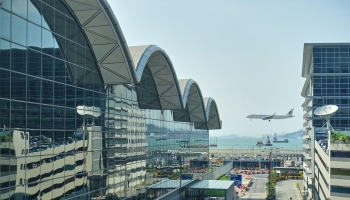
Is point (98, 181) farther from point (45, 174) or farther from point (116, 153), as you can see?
point (45, 174)

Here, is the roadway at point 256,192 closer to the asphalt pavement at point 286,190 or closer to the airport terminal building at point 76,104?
the asphalt pavement at point 286,190

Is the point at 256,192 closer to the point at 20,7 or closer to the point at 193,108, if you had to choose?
the point at 193,108

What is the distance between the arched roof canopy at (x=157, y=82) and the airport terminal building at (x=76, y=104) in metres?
0.10

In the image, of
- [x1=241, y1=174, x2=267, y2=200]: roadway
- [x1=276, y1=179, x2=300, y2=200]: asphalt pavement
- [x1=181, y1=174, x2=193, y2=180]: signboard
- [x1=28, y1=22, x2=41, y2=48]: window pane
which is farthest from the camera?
[x1=276, y1=179, x2=300, y2=200]: asphalt pavement

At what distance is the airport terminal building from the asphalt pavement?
3737 centimetres

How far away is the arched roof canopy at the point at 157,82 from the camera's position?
129ft

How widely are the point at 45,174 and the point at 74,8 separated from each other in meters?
Answer: 10.7

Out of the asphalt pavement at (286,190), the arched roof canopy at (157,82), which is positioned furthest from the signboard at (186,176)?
the asphalt pavement at (286,190)

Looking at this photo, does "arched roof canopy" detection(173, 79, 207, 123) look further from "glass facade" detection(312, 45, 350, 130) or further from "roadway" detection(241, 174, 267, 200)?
"glass facade" detection(312, 45, 350, 130)

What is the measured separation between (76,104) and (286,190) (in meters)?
68.0

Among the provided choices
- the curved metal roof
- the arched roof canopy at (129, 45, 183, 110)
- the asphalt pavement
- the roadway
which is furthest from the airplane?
the curved metal roof

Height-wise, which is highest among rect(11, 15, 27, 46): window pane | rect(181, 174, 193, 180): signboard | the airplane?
rect(11, 15, 27, 46): window pane

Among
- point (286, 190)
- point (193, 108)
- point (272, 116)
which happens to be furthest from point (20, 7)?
point (272, 116)

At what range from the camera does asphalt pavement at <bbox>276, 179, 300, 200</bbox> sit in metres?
77.1
